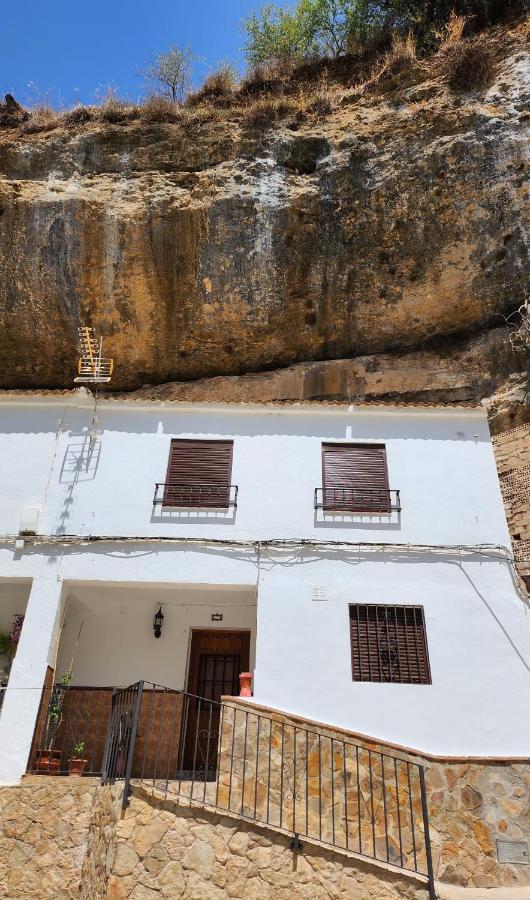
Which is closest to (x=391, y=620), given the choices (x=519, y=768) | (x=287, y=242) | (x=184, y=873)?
(x=519, y=768)

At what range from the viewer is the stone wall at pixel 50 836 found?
7.16m

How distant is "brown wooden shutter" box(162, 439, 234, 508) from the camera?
10.3m

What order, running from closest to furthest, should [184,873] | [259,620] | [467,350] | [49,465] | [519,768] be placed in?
[184,873]
[519,768]
[259,620]
[49,465]
[467,350]

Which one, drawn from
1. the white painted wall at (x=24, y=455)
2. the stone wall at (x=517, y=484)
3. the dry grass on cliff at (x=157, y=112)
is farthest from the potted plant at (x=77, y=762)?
the dry grass on cliff at (x=157, y=112)

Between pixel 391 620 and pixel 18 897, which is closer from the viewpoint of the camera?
pixel 18 897

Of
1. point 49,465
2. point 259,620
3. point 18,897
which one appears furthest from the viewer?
point 49,465

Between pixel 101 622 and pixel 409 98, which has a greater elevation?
pixel 409 98

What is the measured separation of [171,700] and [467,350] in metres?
8.84

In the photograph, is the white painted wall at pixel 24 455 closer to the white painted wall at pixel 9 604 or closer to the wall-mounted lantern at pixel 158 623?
the white painted wall at pixel 9 604

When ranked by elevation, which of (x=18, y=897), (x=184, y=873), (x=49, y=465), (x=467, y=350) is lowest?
(x=18, y=897)

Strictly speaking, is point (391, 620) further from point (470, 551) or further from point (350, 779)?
point (350, 779)

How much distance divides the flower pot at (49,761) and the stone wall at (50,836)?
0.27 m

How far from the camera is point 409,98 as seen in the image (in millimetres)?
13922

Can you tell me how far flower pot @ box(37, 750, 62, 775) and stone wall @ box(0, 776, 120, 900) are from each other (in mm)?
270
